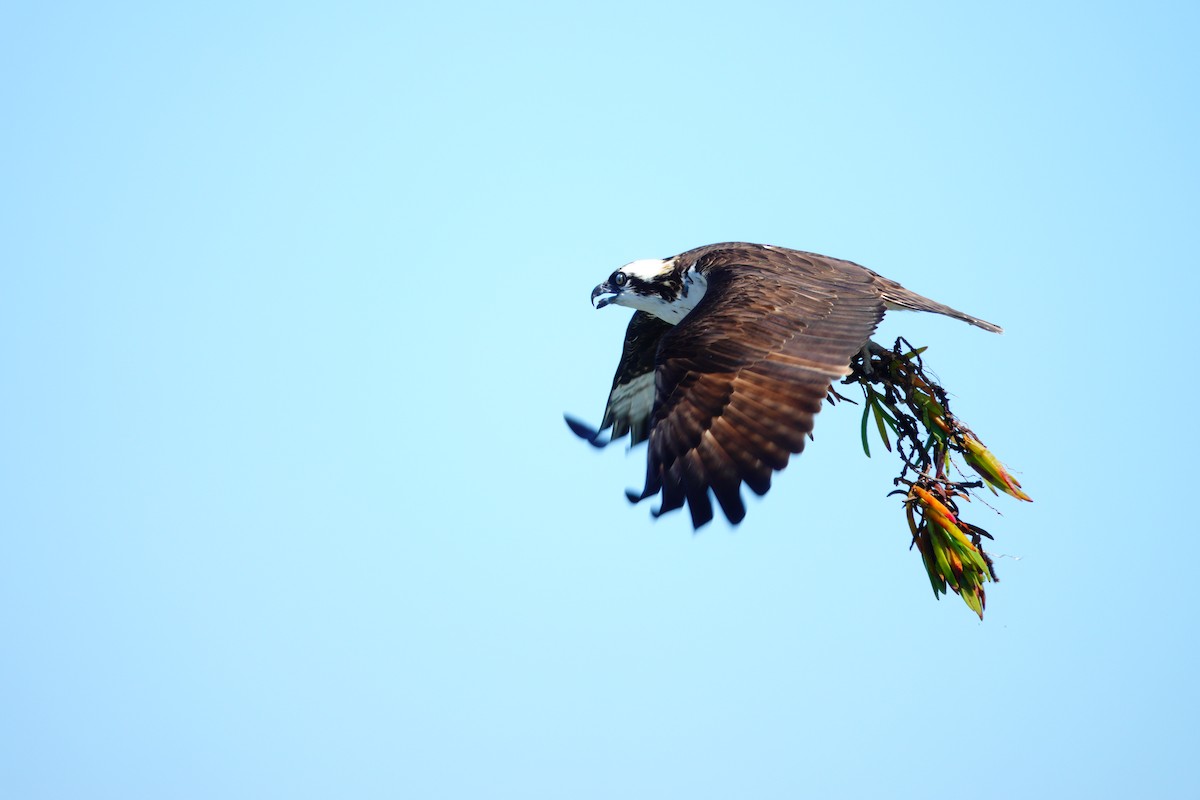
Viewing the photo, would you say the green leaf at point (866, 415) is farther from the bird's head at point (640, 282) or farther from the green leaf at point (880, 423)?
the bird's head at point (640, 282)

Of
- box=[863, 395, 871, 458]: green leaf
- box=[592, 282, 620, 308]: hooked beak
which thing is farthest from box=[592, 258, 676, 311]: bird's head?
box=[863, 395, 871, 458]: green leaf

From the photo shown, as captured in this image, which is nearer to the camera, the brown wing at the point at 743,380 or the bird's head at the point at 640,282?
the brown wing at the point at 743,380

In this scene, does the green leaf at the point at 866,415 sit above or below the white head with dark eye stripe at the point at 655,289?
below

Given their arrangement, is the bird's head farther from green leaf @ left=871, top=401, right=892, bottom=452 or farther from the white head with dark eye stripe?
green leaf @ left=871, top=401, right=892, bottom=452

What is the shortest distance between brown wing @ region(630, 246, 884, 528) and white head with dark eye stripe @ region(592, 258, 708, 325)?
1.32 meters

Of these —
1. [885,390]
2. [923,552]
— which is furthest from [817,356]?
[923,552]

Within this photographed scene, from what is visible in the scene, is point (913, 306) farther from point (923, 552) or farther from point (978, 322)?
point (923, 552)

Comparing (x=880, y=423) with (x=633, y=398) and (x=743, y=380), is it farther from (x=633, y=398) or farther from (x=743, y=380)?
(x=633, y=398)

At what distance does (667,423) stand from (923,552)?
1611 mm

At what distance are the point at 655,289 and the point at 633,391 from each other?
0.83 meters

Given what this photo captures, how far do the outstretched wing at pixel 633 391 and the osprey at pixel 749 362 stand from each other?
14 centimetres

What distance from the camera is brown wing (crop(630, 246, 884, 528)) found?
20.9 ft

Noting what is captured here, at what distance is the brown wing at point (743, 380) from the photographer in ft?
20.9

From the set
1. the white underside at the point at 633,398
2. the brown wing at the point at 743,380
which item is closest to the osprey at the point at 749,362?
the brown wing at the point at 743,380
